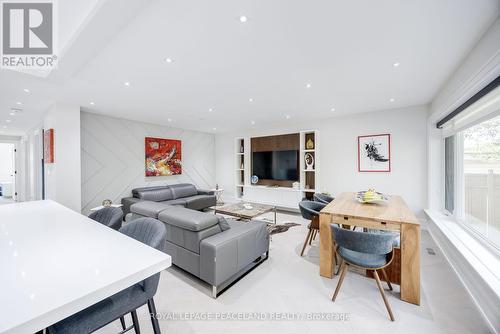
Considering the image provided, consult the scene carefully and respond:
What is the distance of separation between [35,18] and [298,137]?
4.99m

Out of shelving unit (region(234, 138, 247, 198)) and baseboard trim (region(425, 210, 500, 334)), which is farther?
shelving unit (region(234, 138, 247, 198))

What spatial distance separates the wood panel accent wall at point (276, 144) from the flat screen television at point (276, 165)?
0.10 metres

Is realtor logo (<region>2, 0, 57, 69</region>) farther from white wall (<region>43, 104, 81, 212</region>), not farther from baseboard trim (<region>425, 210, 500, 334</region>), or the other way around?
baseboard trim (<region>425, 210, 500, 334</region>)

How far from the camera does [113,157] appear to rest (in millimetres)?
4867

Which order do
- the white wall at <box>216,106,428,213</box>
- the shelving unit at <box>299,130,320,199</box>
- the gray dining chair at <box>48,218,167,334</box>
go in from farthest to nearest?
the shelving unit at <box>299,130,320,199</box>, the white wall at <box>216,106,428,213</box>, the gray dining chair at <box>48,218,167,334</box>

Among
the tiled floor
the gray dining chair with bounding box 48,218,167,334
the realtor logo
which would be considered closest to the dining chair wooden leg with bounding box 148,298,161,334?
the gray dining chair with bounding box 48,218,167,334

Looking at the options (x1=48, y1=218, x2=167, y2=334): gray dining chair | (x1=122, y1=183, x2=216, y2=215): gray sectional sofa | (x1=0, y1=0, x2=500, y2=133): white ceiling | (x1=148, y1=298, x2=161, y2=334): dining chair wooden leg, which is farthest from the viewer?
(x1=122, y1=183, x2=216, y2=215): gray sectional sofa

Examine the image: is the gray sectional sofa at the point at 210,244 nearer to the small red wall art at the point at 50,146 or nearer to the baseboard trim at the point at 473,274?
the baseboard trim at the point at 473,274

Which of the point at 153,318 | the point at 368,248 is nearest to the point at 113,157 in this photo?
the point at 153,318

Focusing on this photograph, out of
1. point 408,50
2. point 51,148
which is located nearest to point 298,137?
point 408,50

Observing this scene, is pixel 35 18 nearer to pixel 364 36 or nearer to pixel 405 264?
pixel 364 36

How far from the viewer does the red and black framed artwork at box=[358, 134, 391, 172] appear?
172 inches

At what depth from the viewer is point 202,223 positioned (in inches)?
84.0

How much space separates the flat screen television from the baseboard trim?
10.2 feet
